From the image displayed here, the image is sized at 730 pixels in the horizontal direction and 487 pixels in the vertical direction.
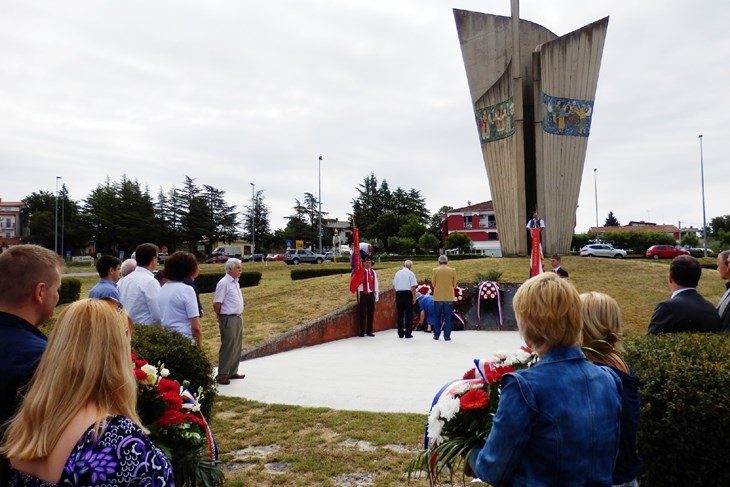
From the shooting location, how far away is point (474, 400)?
2307mm

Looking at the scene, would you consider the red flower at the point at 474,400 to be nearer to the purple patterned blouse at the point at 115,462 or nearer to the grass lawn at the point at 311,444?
the purple patterned blouse at the point at 115,462

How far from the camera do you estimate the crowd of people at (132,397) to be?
4.86ft

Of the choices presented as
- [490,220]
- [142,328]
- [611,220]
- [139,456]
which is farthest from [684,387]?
[611,220]

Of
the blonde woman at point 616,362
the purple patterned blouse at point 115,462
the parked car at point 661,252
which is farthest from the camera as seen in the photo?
the parked car at point 661,252

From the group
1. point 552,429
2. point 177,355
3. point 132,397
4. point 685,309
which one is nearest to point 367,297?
point 177,355

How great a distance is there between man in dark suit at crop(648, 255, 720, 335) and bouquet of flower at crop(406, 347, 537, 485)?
206 centimetres

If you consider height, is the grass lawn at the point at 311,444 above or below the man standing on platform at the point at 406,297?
below

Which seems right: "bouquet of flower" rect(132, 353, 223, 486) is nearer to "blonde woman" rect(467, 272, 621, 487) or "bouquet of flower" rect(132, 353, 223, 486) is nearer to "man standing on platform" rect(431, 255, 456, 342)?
"blonde woman" rect(467, 272, 621, 487)

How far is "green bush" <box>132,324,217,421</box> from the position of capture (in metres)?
4.01

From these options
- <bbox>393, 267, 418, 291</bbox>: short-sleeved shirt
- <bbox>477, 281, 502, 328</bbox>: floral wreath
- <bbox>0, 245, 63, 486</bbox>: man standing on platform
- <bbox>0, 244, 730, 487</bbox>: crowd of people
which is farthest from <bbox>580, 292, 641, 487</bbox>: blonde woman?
<bbox>477, 281, 502, 328</bbox>: floral wreath

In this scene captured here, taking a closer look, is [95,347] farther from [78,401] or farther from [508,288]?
[508,288]

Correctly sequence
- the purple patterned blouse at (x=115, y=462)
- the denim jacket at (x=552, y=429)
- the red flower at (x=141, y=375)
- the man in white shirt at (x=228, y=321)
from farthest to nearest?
the man in white shirt at (x=228, y=321) < the red flower at (x=141, y=375) < the denim jacket at (x=552, y=429) < the purple patterned blouse at (x=115, y=462)

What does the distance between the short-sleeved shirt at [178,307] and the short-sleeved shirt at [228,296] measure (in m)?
1.30

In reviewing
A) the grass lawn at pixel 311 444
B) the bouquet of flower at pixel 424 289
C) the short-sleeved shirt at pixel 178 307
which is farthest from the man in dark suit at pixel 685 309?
the bouquet of flower at pixel 424 289
